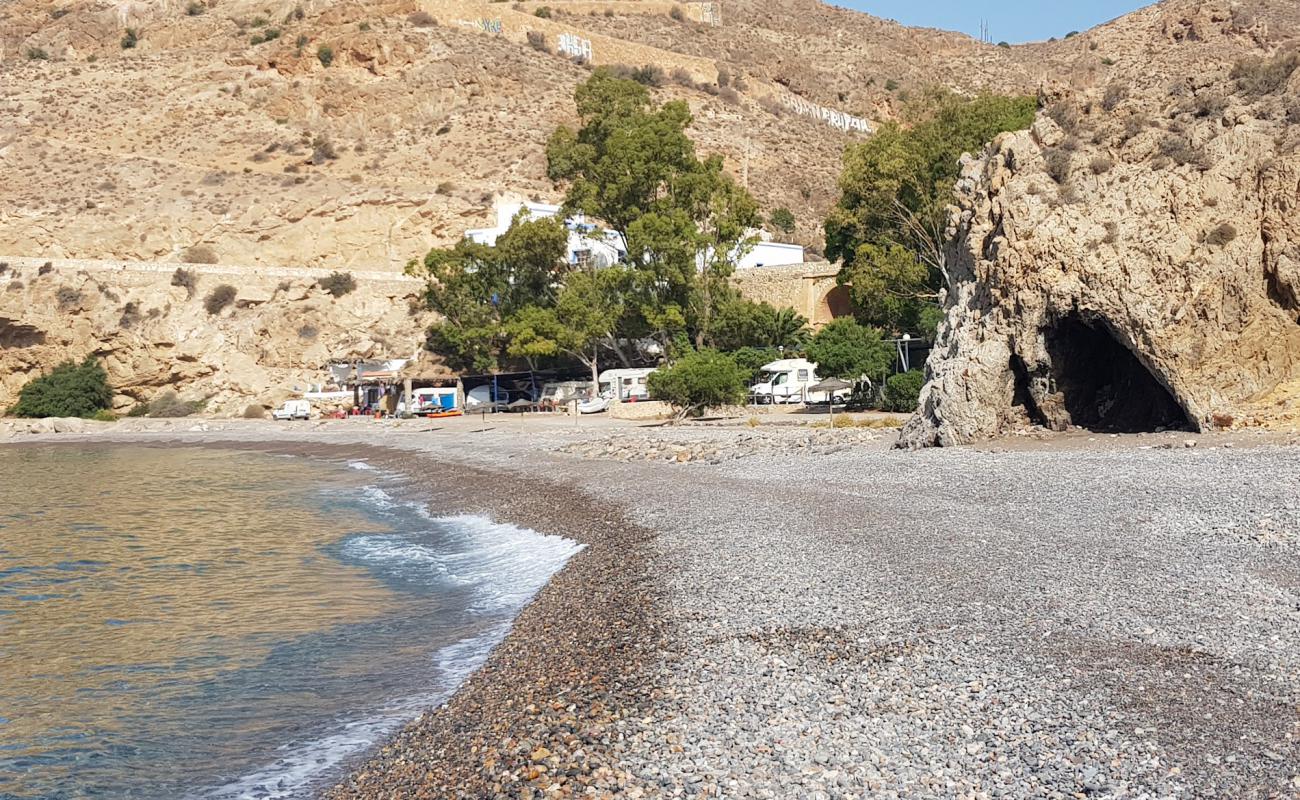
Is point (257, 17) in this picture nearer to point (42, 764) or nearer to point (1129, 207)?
point (1129, 207)

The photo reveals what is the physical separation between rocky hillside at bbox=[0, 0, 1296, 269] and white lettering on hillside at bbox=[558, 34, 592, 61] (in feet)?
2.01

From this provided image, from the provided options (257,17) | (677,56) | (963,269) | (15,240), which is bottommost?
(963,269)

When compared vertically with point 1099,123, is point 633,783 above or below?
below

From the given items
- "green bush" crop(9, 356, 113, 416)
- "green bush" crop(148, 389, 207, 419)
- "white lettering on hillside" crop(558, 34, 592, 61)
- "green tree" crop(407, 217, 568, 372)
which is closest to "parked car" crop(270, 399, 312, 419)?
"green bush" crop(148, 389, 207, 419)

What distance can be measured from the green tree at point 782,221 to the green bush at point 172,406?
33710mm

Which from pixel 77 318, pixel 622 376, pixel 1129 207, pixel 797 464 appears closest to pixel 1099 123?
pixel 1129 207

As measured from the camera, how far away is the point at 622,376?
42.8 metres

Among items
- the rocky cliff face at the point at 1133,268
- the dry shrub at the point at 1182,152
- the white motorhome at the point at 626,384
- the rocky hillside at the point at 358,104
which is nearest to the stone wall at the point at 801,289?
the white motorhome at the point at 626,384

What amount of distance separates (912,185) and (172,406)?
117ft

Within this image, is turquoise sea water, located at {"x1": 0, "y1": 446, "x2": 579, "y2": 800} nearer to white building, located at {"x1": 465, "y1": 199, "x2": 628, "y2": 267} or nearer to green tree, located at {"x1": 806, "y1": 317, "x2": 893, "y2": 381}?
green tree, located at {"x1": 806, "y1": 317, "x2": 893, "y2": 381}

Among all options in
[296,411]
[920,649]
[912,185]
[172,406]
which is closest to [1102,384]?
[920,649]

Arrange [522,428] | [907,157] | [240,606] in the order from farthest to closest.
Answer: [522,428] → [907,157] → [240,606]

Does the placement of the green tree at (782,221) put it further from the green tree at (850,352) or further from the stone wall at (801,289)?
the green tree at (850,352)

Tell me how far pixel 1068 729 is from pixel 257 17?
95.9 meters
